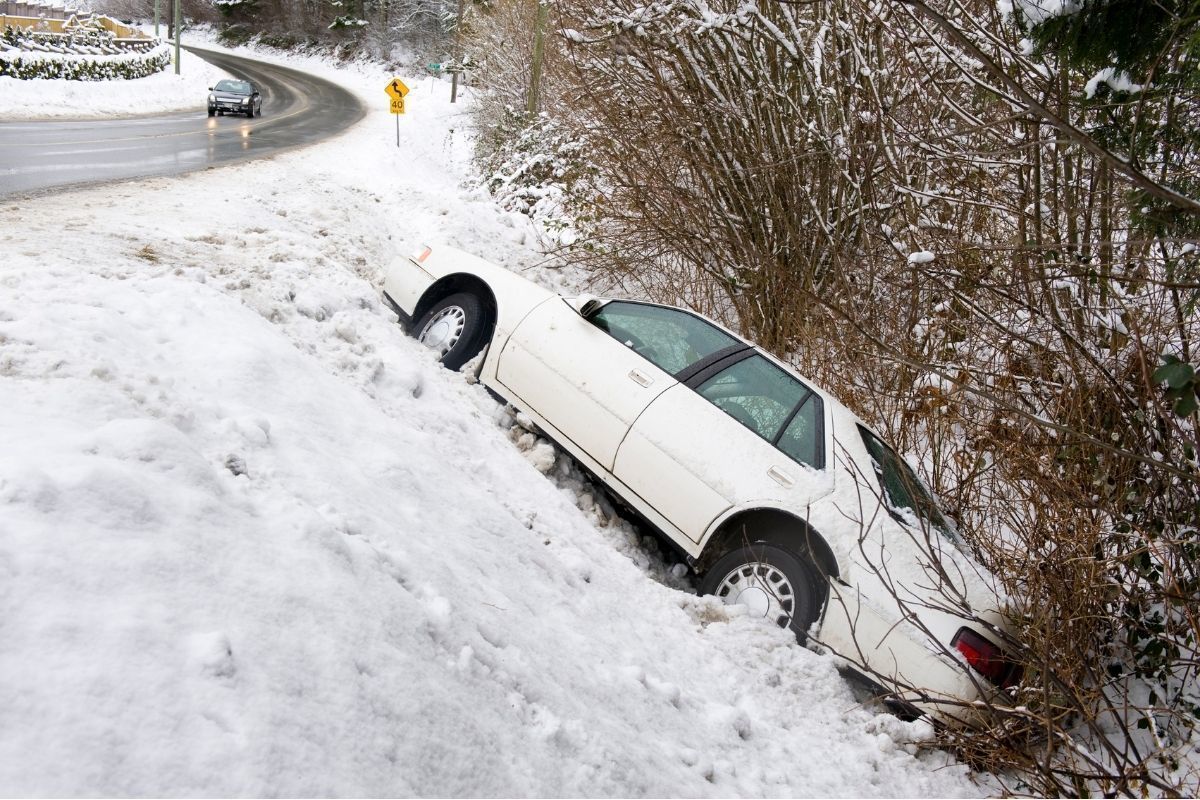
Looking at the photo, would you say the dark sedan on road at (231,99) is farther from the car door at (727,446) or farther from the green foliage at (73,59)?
the car door at (727,446)

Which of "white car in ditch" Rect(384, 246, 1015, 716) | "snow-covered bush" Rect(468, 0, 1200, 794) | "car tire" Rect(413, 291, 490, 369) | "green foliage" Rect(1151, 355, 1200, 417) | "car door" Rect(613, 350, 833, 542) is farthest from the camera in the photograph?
"car tire" Rect(413, 291, 490, 369)

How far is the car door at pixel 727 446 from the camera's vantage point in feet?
15.7

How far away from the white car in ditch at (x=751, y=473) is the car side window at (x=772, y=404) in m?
0.01

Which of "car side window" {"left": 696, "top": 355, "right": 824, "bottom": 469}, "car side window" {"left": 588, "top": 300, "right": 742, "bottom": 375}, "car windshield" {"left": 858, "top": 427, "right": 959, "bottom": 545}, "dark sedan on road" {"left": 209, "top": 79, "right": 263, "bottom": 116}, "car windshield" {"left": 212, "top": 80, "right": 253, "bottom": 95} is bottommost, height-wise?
"car windshield" {"left": 858, "top": 427, "right": 959, "bottom": 545}

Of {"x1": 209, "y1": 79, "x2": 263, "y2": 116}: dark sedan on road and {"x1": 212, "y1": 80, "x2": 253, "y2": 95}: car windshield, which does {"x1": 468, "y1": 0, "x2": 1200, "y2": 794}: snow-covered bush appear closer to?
{"x1": 209, "y1": 79, "x2": 263, "y2": 116}: dark sedan on road

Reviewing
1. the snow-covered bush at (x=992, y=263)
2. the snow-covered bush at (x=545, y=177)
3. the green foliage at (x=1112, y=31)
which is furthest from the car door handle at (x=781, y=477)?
the snow-covered bush at (x=545, y=177)

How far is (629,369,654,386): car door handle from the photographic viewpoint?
540cm

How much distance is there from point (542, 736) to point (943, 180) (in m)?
6.26

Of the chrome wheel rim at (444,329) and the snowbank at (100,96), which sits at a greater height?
the snowbank at (100,96)

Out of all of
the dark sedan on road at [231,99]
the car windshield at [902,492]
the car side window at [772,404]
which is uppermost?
the dark sedan on road at [231,99]

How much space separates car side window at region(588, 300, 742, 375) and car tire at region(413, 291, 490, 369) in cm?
110

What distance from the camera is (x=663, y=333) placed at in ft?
18.9

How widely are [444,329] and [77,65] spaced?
27.6 metres

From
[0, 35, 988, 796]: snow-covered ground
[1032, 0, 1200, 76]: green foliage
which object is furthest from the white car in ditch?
[1032, 0, 1200, 76]: green foliage
